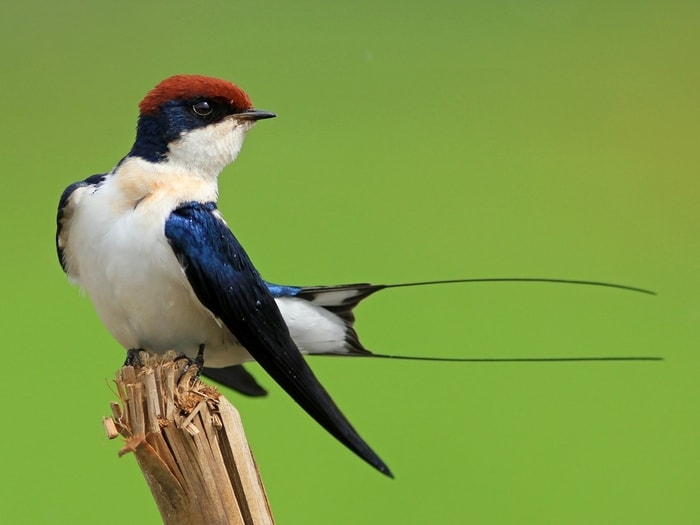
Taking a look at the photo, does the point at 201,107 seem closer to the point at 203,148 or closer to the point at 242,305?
the point at 203,148

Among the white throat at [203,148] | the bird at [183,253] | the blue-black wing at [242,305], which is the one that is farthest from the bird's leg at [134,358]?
the white throat at [203,148]

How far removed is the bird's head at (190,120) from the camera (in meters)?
1.29

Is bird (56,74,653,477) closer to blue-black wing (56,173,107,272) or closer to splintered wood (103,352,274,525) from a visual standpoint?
blue-black wing (56,173,107,272)

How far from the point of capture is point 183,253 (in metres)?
1.21

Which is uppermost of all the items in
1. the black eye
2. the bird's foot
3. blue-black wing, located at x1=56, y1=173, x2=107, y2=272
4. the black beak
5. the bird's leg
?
the black eye

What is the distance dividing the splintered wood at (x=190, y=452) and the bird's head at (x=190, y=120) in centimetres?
34

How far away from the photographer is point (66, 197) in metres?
1.31

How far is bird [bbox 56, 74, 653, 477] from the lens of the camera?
122cm

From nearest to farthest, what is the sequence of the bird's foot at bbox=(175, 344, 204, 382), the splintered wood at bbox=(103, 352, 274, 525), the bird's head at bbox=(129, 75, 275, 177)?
the splintered wood at bbox=(103, 352, 274, 525)
the bird's foot at bbox=(175, 344, 204, 382)
the bird's head at bbox=(129, 75, 275, 177)

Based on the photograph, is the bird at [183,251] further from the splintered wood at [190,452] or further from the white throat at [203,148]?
the splintered wood at [190,452]

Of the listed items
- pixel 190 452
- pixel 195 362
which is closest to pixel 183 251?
pixel 195 362

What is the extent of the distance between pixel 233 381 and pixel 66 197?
393 millimetres

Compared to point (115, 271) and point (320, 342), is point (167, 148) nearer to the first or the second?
point (115, 271)

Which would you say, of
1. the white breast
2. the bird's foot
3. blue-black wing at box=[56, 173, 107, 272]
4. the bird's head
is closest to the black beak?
the bird's head
